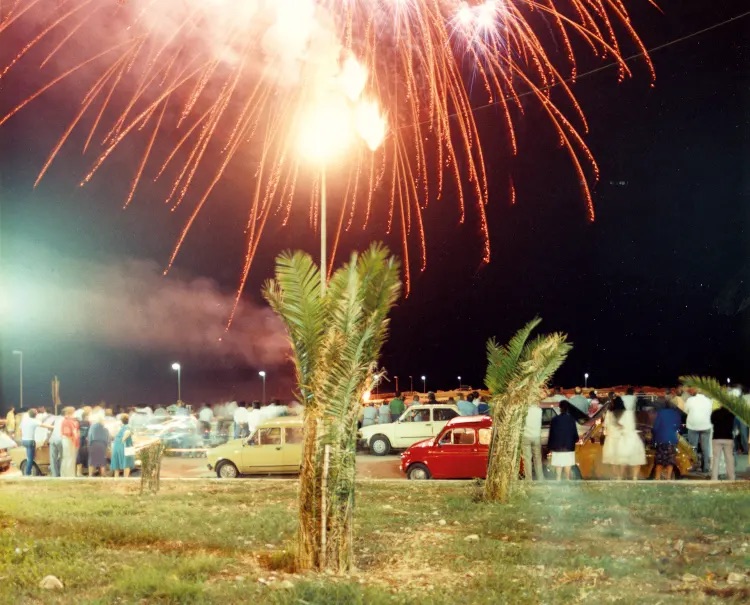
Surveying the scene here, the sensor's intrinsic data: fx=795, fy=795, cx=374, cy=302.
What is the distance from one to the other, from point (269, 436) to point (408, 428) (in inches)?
197

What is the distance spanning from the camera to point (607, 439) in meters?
15.4

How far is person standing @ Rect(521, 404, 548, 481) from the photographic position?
15.2 m

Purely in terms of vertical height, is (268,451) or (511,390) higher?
(511,390)

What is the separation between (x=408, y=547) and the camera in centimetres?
920

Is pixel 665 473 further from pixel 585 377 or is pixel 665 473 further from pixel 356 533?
pixel 585 377

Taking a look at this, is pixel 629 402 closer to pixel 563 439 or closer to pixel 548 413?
pixel 563 439

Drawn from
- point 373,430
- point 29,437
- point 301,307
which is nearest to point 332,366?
point 301,307

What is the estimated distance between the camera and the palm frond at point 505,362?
12.9 m

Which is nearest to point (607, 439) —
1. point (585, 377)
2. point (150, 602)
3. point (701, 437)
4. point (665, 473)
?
point (665, 473)

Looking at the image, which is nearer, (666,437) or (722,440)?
(722,440)

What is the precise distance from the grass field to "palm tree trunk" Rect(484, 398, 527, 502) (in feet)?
1.34

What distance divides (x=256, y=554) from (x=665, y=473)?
9.81 m

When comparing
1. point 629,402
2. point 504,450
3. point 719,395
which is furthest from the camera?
point 629,402

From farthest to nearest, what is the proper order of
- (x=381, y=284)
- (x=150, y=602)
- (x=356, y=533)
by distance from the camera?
1. (x=356, y=533)
2. (x=381, y=284)
3. (x=150, y=602)
